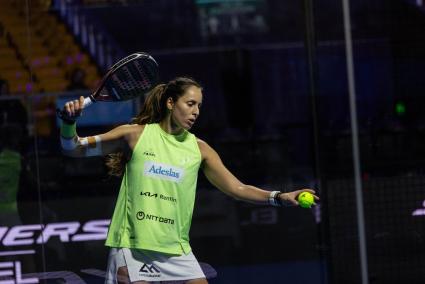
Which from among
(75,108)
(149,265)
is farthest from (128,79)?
(149,265)

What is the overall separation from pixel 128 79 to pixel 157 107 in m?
0.21

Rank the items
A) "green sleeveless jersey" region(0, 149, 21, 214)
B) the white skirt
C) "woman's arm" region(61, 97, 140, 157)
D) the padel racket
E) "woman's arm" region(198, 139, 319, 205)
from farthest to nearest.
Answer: "green sleeveless jersey" region(0, 149, 21, 214) → "woman's arm" region(198, 139, 319, 205) → the padel racket → the white skirt → "woman's arm" region(61, 97, 140, 157)

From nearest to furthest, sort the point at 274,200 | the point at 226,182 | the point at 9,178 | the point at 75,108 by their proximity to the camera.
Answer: the point at 75,108 → the point at 274,200 → the point at 226,182 → the point at 9,178

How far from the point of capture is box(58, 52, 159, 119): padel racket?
519 cm

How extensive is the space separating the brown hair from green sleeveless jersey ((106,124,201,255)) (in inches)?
4.1

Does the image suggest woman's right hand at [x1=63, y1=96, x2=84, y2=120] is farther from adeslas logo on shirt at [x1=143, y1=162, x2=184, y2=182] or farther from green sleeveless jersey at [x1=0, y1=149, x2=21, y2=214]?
green sleeveless jersey at [x1=0, y1=149, x2=21, y2=214]

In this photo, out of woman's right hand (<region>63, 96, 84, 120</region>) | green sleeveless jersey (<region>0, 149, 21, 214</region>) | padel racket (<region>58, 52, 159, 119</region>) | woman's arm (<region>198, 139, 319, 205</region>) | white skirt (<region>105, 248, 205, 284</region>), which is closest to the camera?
woman's right hand (<region>63, 96, 84, 120</region>)

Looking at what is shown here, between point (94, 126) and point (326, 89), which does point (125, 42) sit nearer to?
point (94, 126)

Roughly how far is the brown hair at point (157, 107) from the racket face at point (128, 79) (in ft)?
0.30

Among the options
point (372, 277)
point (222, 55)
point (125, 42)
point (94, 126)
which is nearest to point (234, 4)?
point (222, 55)

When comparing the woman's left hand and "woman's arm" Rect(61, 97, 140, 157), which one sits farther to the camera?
the woman's left hand

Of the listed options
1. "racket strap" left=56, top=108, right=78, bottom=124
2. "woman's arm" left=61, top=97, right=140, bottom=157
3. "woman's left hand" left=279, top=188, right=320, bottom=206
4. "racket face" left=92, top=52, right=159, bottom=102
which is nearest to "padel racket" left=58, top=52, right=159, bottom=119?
"racket face" left=92, top=52, right=159, bottom=102

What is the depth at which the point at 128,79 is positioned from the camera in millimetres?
5301

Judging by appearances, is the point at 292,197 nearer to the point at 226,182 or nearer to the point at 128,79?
the point at 226,182
